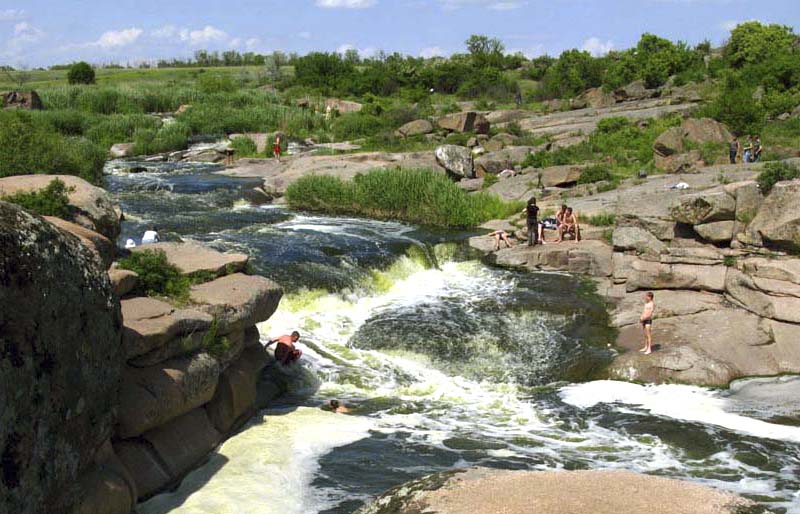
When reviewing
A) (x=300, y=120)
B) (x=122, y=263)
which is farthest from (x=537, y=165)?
(x=122, y=263)

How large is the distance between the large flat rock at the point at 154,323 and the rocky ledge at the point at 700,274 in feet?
28.7

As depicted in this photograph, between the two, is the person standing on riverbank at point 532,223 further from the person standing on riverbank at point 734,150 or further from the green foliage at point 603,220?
the person standing on riverbank at point 734,150

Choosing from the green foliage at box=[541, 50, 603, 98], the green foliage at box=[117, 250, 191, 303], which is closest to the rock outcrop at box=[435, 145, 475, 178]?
the green foliage at box=[117, 250, 191, 303]

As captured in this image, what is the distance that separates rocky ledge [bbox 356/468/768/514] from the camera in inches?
261

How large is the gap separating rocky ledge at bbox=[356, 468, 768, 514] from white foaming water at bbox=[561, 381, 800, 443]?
8.21 meters

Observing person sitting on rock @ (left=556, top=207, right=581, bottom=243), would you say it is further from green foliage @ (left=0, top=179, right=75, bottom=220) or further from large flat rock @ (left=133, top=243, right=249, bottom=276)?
green foliage @ (left=0, top=179, right=75, bottom=220)

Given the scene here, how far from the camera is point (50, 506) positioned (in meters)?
9.25

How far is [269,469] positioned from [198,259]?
5440mm

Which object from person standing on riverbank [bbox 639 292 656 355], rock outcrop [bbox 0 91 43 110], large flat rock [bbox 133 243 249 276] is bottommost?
person standing on riverbank [bbox 639 292 656 355]

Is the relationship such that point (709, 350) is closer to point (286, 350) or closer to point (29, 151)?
point (286, 350)

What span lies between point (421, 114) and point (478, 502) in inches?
1807

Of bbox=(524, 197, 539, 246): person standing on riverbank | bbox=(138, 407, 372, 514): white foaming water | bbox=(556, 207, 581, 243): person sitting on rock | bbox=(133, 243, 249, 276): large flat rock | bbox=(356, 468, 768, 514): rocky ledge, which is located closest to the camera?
bbox=(356, 468, 768, 514): rocky ledge

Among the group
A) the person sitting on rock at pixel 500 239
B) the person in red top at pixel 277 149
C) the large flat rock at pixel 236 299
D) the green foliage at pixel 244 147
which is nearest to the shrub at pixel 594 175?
the person sitting on rock at pixel 500 239

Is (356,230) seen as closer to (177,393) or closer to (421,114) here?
(177,393)
